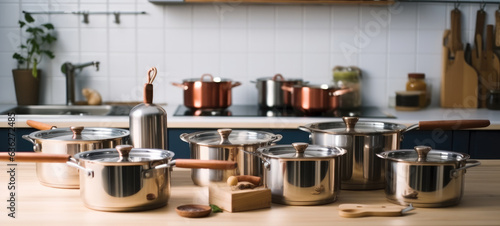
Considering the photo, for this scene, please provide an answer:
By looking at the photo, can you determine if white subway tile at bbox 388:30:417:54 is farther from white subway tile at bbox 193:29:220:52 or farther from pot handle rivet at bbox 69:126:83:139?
pot handle rivet at bbox 69:126:83:139

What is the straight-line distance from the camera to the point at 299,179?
1.57 meters

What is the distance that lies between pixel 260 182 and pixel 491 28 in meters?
2.59

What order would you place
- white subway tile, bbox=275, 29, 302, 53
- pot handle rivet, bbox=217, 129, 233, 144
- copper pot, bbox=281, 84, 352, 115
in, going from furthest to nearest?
white subway tile, bbox=275, 29, 302, 53 < copper pot, bbox=281, 84, 352, 115 < pot handle rivet, bbox=217, 129, 233, 144

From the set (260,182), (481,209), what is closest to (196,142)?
(260,182)

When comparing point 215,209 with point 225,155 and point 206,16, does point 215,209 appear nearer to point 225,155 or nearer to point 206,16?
point 225,155

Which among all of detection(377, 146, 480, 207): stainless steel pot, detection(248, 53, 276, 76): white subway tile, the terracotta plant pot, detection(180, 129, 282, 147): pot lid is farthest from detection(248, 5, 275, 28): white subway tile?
detection(377, 146, 480, 207): stainless steel pot

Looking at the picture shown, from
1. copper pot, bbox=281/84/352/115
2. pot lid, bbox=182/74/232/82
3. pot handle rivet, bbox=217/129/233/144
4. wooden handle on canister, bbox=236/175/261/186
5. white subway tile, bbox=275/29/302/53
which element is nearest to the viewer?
wooden handle on canister, bbox=236/175/261/186

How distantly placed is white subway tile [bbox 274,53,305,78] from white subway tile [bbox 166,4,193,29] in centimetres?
54

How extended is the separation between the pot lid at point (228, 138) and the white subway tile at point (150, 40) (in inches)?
79.2

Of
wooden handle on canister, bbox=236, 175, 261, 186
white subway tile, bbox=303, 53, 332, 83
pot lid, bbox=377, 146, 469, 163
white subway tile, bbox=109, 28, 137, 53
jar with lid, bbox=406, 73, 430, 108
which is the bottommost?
wooden handle on canister, bbox=236, 175, 261, 186

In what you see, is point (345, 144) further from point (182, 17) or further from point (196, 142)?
point (182, 17)

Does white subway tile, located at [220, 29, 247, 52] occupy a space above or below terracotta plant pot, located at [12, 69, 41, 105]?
above

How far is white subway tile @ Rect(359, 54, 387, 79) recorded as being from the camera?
3893mm

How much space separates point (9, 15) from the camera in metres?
3.85
